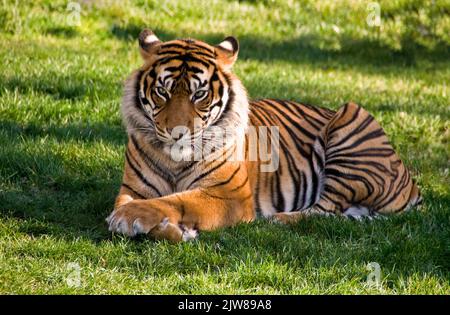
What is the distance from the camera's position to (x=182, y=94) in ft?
18.7

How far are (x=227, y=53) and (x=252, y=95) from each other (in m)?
3.43

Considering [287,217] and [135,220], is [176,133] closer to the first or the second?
[135,220]

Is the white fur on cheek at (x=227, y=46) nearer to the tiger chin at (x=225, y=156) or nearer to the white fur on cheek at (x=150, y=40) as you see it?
the tiger chin at (x=225, y=156)

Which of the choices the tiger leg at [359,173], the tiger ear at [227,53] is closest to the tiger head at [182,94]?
the tiger ear at [227,53]

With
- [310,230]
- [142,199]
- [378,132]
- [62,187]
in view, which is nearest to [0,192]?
[62,187]

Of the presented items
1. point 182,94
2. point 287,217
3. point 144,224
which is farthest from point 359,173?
point 144,224

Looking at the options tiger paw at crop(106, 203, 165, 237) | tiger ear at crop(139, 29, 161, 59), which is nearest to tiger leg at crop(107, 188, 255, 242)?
tiger paw at crop(106, 203, 165, 237)

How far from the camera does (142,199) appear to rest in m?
5.82

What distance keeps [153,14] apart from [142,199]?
7.56 meters

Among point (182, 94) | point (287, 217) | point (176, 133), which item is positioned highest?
point (182, 94)

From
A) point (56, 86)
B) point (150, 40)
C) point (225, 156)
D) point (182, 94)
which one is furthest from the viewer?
point (56, 86)

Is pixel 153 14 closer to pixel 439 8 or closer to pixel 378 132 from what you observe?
pixel 439 8

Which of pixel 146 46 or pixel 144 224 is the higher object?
pixel 146 46

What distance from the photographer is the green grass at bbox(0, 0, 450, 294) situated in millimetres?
5016
